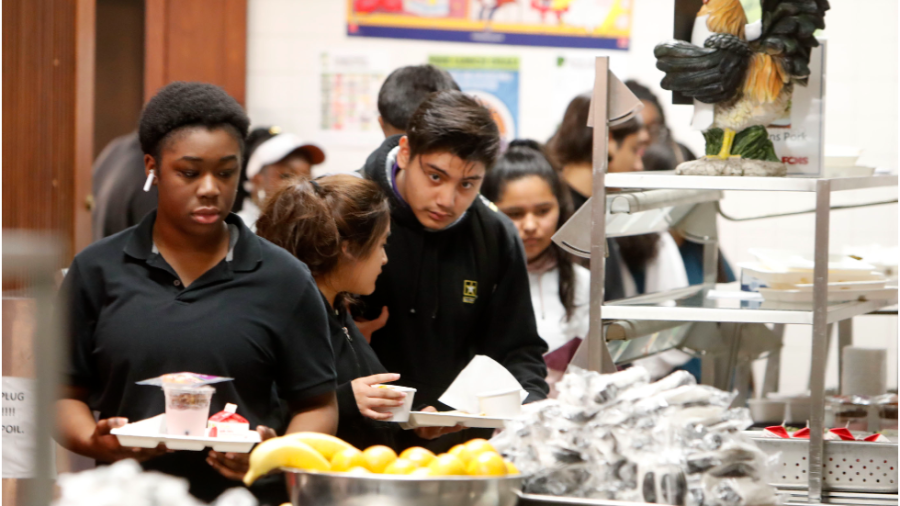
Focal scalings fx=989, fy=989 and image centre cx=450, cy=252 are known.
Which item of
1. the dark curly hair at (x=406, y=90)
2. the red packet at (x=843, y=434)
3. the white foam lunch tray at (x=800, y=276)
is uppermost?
the dark curly hair at (x=406, y=90)

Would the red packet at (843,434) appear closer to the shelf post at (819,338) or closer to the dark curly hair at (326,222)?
the shelf post at (819,338)

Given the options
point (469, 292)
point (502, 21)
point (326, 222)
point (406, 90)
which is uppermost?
point (502, 21)

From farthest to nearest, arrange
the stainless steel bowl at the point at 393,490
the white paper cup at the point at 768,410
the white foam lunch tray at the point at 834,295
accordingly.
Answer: the white paper cup at the point at 768,410, the white foam lunch tray at the point at 834,295, the stainless steel bowl at the point at 393,490

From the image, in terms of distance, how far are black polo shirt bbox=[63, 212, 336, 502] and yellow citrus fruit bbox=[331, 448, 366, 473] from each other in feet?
1.70

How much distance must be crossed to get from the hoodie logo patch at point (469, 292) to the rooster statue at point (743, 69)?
66cm

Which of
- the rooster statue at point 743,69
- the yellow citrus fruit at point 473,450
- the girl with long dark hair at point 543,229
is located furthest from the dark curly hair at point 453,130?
the yellow citrus fruit at point 473,450

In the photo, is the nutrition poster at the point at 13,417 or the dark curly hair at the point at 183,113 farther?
the nutrition poster at the point at 13,417

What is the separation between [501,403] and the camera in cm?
201

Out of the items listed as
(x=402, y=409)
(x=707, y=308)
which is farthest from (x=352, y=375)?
(x=707, y=308)

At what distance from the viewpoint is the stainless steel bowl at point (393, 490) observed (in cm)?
128

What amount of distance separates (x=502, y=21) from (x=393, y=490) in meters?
4.02

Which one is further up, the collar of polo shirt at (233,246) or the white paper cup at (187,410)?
the collar of polo shirt at (233,246)

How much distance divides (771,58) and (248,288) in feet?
4.15

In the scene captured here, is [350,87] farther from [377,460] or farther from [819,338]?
[377,460]
